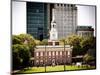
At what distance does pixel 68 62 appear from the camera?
2578 millimetres

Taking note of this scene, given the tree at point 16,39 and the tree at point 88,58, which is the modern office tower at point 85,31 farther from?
the tree at point 16,39

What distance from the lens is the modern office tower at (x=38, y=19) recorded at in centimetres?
243

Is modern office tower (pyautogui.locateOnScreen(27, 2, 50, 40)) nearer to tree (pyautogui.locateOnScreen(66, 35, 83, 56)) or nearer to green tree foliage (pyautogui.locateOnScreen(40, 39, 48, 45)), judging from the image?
green tree foliage (pyautogui.locateOnScreen(40, 39, 48, 45))

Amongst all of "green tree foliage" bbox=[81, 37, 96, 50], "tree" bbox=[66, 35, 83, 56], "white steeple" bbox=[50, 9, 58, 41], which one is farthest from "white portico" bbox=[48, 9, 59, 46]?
"green tree foliage" bbox=[81, 37, 96, 50]

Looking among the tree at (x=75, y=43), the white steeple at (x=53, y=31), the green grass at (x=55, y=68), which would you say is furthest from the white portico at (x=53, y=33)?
the green grass at (x=55, y=68)

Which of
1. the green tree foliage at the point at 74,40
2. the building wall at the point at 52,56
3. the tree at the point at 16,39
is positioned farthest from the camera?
the green tree foliage at the point at 74,40

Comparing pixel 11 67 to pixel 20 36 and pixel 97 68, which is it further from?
pixel 97 68

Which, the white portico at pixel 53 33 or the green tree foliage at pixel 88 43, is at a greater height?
the white portico at pixel 53 33

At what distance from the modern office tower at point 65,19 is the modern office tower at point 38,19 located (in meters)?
0.13

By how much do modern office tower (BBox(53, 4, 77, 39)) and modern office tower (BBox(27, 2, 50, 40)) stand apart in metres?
0.13

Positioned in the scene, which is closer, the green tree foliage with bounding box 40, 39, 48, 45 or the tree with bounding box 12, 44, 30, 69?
the tree with bounding box 12, 44, 30, 69

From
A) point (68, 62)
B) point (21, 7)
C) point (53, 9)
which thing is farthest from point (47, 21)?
point (68, 62)

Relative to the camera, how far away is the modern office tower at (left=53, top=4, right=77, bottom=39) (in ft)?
8.29

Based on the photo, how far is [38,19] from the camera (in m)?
2.45
